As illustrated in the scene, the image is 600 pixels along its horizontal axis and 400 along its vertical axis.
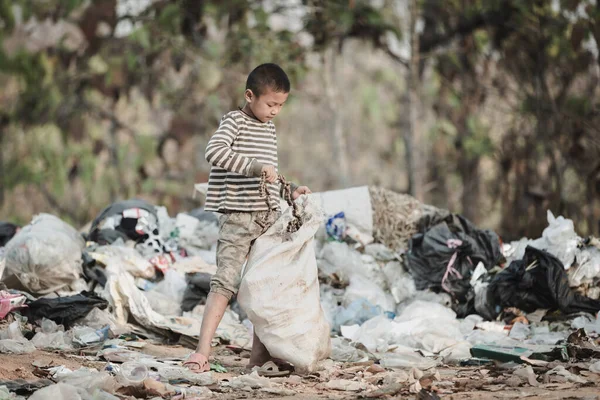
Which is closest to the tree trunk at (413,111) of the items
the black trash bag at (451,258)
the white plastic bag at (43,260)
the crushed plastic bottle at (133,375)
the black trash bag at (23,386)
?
the black trash bag at (451,258)

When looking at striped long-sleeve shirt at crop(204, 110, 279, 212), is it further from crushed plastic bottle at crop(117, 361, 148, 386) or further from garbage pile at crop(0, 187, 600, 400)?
crushed plastic bottle at crop(117, 361, 148, 386)

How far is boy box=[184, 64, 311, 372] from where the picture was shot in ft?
12.3

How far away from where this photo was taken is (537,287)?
16.6 ft

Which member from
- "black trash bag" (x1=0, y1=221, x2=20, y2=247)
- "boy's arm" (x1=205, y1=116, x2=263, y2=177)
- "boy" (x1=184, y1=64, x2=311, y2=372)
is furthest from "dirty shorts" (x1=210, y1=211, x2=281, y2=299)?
"black trash bag" (x1=0, y1=221, x2=20, y2=247)

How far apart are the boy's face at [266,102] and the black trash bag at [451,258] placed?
210cm

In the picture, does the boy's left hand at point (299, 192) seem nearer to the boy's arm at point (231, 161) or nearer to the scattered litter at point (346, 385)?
the boy's arm at point (231, 161)

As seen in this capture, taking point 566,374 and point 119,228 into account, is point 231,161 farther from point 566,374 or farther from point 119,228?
point 119,228

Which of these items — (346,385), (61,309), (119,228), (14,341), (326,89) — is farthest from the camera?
(326,89)

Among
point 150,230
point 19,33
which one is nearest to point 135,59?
point 19,33

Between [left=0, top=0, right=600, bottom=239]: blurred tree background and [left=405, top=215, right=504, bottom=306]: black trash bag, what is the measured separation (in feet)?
11.4

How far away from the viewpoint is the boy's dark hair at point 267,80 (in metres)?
3.73

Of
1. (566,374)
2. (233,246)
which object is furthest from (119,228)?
(566,374)

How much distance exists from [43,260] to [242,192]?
1.81 meters

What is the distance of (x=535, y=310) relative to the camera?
5105 millimetres
